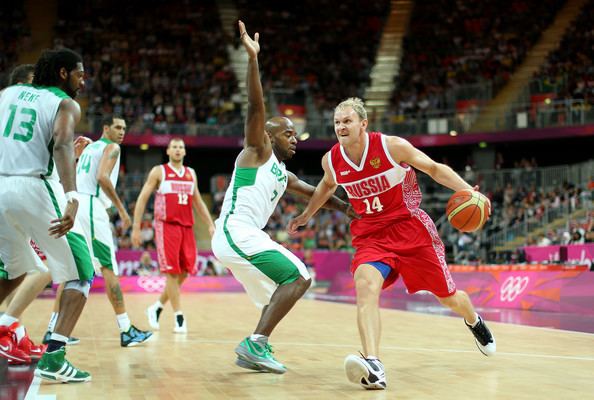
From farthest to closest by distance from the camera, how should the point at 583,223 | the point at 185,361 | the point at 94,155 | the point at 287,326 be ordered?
the point at 583,223
the point at 287,326
the point at 94,155
the point at 185,361

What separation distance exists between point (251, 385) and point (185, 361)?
1.43 m

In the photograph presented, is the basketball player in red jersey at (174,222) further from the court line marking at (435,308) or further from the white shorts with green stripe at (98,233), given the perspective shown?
the court line marking at (435,308)

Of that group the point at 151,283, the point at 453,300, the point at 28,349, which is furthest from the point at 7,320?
the point at 151,283

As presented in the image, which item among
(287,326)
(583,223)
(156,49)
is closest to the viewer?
(287,326)

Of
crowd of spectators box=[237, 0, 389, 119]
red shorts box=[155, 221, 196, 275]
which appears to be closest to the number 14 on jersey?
red shorts box=[155, 221, 196, 275]

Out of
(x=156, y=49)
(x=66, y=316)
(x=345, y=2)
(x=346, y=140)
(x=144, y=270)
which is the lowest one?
(x=144, y=270)

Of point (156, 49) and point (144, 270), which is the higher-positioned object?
point (156, 49)

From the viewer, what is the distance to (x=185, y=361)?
22.2 ft

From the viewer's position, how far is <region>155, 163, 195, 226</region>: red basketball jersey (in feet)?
33.4

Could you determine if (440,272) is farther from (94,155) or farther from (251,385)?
A: (94,155)

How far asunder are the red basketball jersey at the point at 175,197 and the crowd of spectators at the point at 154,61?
62.5ft

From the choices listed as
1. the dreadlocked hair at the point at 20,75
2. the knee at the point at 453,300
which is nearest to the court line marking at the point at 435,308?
the knee at the point at 453,300

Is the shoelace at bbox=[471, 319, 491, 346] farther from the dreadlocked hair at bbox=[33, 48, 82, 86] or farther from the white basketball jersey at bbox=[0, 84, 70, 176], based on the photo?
the dreadlocked hair at bbox=[33, 48, 82, 86]

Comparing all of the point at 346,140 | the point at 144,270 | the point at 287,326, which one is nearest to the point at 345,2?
the point at 144,270
